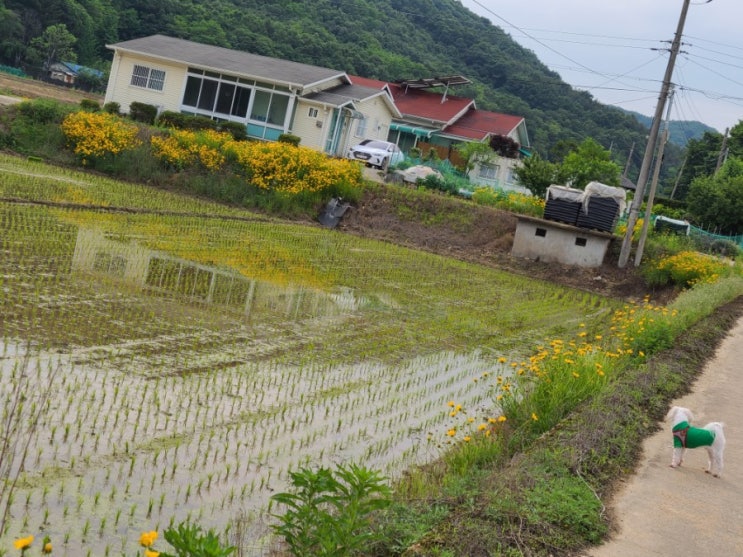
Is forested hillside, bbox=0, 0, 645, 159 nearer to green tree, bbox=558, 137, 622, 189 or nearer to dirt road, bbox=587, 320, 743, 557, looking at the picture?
green tree, bbox=558, 137, 622, 189

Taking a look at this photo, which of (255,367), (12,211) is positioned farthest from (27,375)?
(12,211)

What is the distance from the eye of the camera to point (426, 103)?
5100 cm

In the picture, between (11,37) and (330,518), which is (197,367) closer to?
(330,518)

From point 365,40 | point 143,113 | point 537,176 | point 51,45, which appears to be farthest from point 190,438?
point 365,40

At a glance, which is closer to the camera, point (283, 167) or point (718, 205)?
point (283, 167)

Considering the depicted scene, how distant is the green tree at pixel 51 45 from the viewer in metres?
57.9

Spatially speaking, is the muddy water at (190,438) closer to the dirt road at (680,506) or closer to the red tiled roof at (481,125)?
the dirt road at (680,506)

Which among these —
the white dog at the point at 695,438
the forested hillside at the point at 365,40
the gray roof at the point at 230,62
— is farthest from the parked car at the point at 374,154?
the white dog at the point at 695,438

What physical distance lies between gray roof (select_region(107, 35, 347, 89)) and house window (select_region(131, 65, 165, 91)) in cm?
89

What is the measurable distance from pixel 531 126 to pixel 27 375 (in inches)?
2478

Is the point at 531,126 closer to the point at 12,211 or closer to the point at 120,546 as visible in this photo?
the point at 12,211

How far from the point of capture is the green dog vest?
7457 mm

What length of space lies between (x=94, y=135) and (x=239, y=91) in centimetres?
1220

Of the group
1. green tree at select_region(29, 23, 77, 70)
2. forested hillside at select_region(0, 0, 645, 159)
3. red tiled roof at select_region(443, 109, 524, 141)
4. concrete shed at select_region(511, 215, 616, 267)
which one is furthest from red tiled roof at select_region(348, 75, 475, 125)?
concrete shed at select_region(511, 215, 616, 267)
